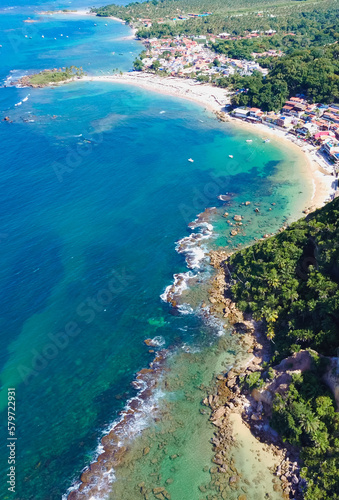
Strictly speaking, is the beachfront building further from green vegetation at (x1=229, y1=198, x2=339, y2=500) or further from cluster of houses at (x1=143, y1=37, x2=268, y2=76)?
green vegetation at (x1=229, y1=198, x2=339, y2=500)

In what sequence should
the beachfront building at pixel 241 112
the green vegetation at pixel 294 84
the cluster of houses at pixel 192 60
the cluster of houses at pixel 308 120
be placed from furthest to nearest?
the cluster of houses at pixel 192 60
the beachfront building at pixel 241 112
the green vegetation at pixel 294 84
the cluster of houses at pixel 308 120

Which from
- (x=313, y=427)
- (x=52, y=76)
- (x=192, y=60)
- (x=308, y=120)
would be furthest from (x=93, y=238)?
(x=192, y=60)

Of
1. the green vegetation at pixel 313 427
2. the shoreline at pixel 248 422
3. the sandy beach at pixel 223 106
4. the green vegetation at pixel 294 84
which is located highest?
the green vegetation at pixel 294 84

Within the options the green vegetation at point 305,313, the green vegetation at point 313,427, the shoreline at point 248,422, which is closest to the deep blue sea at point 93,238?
the shoreline at point 248,422

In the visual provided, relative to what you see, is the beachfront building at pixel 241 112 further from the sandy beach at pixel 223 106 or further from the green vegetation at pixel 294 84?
the green vegetation at pixel 294 84

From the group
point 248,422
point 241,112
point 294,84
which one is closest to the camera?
point 248,422

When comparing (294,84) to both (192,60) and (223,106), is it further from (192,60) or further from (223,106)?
(192,60)
